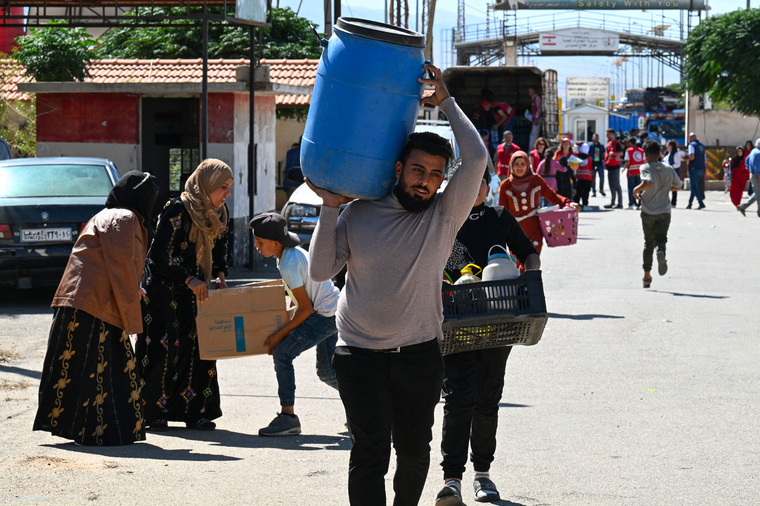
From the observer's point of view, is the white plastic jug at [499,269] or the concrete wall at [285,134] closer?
the white plastic jug at [499,269]

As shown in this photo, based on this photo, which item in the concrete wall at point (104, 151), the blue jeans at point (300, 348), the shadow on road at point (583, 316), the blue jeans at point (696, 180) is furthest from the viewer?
the blue jeans at point (696, 180)

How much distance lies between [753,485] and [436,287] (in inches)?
93.0

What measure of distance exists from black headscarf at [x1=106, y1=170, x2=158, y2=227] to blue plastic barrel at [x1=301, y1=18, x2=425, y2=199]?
2.41 meters

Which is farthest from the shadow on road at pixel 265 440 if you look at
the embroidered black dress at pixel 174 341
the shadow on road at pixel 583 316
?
the shadow on road at pixel 583 316

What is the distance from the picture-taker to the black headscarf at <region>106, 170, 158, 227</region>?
6555mm

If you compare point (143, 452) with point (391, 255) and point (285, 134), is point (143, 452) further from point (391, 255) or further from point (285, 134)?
point (285, 134)

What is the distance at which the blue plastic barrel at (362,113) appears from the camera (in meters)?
4.32

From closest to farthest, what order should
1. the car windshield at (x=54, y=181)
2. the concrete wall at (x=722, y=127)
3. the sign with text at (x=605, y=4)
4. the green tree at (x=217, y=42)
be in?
1. the car windshield at (x=54, y=181)
2. the green tree at (x=217, y=42)
3. the concrete wall at (x=722, y=127)
4. the sign with text at (x=605, y=4)

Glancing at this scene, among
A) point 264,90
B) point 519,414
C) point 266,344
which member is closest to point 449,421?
point 266,344

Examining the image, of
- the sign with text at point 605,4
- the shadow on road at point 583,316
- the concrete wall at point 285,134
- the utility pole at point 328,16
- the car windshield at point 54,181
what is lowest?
the shadow on road at point 583,316

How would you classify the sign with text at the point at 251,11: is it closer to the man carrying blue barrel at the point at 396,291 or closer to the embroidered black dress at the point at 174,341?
the embroidered black dress at the point at 174,341

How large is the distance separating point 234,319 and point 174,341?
579 mm

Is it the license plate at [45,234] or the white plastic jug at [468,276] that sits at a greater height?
the white plastic jug at [468,276]

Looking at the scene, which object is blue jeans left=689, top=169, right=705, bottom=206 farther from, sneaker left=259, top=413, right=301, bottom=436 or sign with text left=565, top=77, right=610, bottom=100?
sign with text left=565, top=77, right=610, bottom=100
